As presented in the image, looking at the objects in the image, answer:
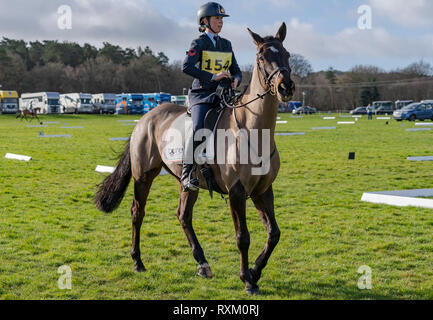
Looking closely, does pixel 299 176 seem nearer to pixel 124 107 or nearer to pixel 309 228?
pixel 309 228

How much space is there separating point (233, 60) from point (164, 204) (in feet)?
17.2

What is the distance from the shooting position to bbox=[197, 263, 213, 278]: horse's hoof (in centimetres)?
614

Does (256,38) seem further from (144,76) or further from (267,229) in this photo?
(144,76)

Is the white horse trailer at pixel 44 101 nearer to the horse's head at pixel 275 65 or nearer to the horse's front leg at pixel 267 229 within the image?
the horse's front leg at pixel 267 229

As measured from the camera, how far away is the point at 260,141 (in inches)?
221

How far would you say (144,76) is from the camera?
125375mm

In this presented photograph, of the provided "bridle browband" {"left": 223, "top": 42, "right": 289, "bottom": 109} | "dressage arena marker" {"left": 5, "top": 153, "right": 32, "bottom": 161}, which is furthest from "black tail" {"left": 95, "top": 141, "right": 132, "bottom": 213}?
"dressage arena marker" {"left": 5, "top": 153, "right": 32, "bottom": 161}

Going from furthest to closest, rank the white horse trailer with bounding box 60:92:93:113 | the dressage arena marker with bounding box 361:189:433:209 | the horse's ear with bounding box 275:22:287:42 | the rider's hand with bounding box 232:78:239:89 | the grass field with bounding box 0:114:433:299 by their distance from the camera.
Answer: the white horse trailer with bounding box 60:92:93:113
the dressage arena marker with bounding box 361:189:433:209
the rider's hand with bounding box 232:78:239:89
the grass field with bounding box 0:114:433:299
the horse's ear with bounding box 275:22:287:42

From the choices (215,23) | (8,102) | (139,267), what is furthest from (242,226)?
(8,102)

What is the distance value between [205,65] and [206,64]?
0.06 feet

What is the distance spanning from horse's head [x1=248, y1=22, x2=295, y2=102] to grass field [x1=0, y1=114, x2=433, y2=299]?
8.04ft

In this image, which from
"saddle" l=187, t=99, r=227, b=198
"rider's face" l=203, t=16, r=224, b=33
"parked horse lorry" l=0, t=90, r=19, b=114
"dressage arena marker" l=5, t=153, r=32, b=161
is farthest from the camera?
"parked horse lorry" l=0, t=90, r=19, b=114

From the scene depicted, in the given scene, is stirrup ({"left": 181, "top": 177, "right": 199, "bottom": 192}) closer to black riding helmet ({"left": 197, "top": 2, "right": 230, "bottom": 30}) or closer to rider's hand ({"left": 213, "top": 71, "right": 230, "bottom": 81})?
rider's hand ({"left": 213, "top": 71, "right": 230, "bottom": 81})
